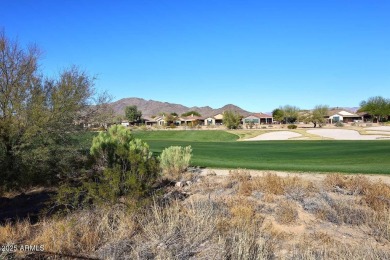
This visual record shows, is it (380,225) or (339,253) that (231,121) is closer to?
(380,225)

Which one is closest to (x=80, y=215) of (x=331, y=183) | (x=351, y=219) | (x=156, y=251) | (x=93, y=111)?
(x=156, y=251)

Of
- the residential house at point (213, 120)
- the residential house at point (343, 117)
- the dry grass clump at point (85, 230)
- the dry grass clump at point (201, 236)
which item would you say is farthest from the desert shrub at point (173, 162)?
the residential house at point (343, 117)

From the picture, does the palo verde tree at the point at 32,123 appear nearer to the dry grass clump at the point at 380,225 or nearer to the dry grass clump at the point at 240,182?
the dry grass clump at the point at 240,182

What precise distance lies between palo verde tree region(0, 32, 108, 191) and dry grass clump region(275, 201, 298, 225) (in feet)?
30.8

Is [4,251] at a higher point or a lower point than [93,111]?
lower

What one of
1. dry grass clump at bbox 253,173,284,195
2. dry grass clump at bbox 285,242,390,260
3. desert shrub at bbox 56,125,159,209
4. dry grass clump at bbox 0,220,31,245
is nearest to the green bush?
desert shrub at bbox 56,125,159,209

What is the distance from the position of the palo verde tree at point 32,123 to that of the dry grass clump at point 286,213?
9383 mm

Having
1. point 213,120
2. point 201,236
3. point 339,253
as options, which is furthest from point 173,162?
point 213,120

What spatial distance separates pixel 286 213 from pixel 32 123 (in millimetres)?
10532

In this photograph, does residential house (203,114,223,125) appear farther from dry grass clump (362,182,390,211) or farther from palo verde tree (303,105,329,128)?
dry grass clump (362,182,390,211)

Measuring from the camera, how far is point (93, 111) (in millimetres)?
18766

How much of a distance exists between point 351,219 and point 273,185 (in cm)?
367

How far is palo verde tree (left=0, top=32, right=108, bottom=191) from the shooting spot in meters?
13.4

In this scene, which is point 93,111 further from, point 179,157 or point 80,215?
point 80,215
